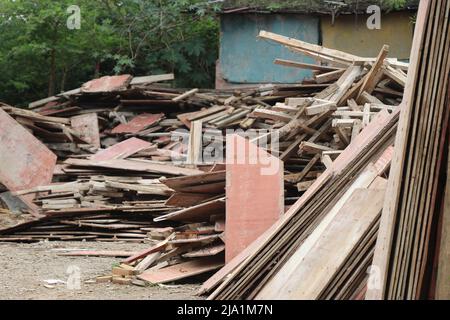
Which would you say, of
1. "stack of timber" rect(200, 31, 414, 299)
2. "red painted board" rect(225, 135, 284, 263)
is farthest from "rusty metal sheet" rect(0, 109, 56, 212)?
"red painted board" rect(225, 135, 284, 263)

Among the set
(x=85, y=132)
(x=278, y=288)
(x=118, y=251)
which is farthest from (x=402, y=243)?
(x=85, y=132)

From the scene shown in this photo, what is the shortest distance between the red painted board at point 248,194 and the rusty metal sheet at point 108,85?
8.56m

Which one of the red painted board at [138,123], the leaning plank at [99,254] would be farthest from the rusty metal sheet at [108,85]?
the leaning plank at [99,254]

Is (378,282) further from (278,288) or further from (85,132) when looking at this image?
(85,132)

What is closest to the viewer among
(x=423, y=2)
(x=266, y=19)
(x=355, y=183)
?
(x=423, y=2)

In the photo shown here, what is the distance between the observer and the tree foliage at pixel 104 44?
18.7 meters

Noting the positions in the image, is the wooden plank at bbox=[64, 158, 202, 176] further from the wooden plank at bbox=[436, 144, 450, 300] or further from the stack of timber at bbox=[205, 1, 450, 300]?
the wooden plank at bbox=[436, 144, 450, 300]

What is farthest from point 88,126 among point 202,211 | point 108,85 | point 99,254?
Result: point 202,211

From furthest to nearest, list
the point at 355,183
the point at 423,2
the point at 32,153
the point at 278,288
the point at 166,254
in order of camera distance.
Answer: the point at 32,153
the point at 166,254
the point at 355,183
the point at 278,288
the point at 423,2

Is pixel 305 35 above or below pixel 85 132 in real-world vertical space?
above

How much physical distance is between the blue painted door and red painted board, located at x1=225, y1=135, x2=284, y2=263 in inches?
423

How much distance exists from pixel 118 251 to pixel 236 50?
9629 mm

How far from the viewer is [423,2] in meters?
5.29
